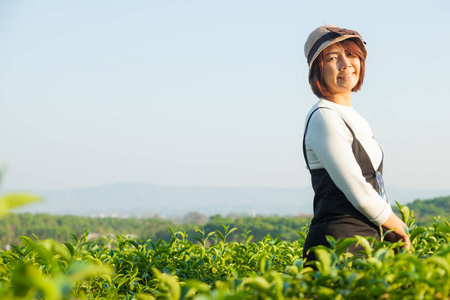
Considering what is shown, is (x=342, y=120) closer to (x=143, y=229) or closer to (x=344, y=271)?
(x=344, y=271)

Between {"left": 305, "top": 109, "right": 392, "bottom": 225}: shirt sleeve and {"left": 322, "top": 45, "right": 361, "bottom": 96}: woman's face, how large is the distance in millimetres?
421

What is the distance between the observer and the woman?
256cm

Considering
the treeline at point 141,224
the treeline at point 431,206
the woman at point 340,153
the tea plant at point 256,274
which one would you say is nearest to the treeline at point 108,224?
the treeline at point 141,224

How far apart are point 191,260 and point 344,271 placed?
1.92m

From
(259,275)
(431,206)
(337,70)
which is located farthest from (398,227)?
(431,206)

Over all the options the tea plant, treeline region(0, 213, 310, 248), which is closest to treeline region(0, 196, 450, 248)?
treeline region(0, 213, 310, 248)

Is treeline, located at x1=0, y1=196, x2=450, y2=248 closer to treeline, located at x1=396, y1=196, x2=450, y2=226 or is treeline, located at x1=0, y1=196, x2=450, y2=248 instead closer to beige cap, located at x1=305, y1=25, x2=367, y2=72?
treeline, located at x1=396, y1=196, x2=450, y2=226

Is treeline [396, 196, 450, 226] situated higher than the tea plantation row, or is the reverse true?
the tea plantation row

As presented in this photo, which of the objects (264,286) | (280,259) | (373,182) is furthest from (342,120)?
(264,286)

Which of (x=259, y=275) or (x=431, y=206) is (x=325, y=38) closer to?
(x=259, y=275)

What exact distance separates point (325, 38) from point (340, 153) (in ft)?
2.66

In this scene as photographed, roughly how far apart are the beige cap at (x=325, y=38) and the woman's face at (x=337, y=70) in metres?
0.06

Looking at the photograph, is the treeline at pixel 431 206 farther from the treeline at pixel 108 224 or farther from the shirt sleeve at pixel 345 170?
the shirt sleeve at pixel 345 170

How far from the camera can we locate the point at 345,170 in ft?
8.32
